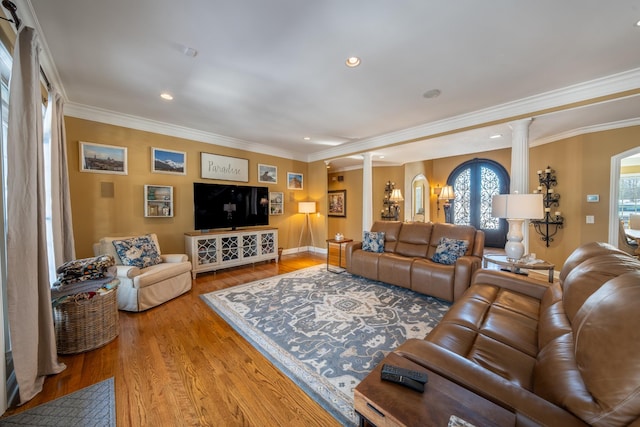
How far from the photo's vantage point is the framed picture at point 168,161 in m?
4.11

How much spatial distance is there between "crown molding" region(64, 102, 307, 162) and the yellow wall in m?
0.08

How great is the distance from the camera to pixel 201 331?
2443mm

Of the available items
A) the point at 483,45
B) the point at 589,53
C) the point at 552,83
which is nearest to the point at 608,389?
the point at 483,45

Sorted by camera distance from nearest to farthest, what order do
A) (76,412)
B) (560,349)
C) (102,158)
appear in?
(560,349)
(76,412)
(102,158)

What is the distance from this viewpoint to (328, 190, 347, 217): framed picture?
7.26 metres

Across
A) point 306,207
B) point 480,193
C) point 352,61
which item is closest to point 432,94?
point 352,61

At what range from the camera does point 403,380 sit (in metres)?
0.97

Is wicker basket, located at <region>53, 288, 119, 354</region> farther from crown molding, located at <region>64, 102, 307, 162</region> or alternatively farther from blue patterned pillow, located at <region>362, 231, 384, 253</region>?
blue patterned pillow, located at <region>362, 231, 384, 253</region>

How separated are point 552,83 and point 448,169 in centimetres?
460

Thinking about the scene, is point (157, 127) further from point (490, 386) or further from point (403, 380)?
point (490, 386)

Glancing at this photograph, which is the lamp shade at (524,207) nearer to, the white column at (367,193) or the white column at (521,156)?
the white column at (521,156)

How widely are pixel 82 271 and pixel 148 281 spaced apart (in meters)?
0.66

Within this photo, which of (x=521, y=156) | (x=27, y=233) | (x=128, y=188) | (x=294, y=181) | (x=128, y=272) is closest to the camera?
(x=27, y=233)

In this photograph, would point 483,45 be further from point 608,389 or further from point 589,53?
point 608,389
